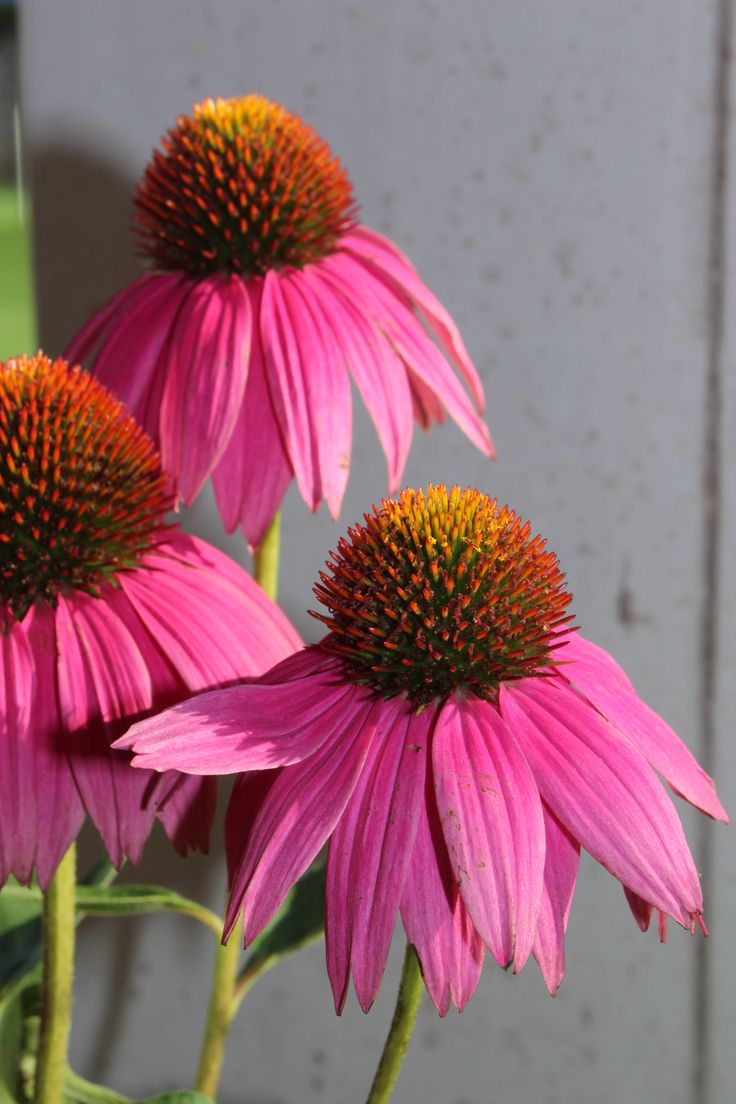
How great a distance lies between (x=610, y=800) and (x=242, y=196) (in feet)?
0.99

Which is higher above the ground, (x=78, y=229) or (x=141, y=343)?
(x=78, y=229)

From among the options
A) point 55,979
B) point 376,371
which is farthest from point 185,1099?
point 376,371

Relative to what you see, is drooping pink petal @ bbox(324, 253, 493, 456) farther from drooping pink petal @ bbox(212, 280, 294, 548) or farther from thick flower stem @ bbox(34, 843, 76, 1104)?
thick flower stem @ bbox(34, 843, 76, 1104)

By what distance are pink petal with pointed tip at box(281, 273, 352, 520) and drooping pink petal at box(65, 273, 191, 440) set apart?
55 millimetres

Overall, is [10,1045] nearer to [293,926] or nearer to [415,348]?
[293,926]

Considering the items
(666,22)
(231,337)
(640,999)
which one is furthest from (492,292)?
(640,999)

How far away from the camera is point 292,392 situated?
0.46m

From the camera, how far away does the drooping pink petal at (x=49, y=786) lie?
1.25 ft

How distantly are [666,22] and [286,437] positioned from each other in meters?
0.53

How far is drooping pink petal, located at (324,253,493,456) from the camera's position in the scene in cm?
51

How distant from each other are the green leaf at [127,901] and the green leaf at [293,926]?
2.7 inches

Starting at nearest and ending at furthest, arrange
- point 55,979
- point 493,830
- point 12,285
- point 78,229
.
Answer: point 493,830, point 55,979, point 78,229, point 12,285

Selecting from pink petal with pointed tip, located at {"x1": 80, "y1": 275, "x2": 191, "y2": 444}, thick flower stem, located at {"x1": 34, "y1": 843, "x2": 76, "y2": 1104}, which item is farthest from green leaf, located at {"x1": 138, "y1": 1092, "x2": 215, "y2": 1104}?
pink petal with pointed tip, located at {"x1": 80, "y1": 275, "x2": 191, "y2": 444}

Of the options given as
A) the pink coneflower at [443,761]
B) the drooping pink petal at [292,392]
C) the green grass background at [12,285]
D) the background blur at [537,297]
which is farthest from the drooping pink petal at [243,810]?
the green grass background at [12,285]
